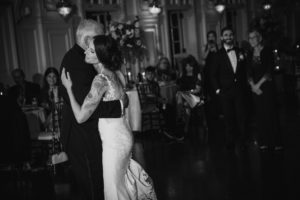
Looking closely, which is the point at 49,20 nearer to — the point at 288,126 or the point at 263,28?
the point at 288,126

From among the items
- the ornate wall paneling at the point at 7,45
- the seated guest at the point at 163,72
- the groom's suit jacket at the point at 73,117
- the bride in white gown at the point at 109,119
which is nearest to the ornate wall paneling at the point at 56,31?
the ornate wall paneling at the point at 7,45

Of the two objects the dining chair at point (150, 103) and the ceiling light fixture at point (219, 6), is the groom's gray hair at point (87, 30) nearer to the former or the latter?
the dining chair at point (150, 103)

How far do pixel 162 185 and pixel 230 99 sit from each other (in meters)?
1.73

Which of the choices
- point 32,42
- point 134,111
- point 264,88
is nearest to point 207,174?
point 264,88

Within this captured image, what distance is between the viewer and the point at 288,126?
661 centimetres

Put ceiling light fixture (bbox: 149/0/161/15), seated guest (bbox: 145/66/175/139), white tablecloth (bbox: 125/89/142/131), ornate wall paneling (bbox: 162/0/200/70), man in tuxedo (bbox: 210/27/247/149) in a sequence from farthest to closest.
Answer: ornate wall paneling (bbox: 162/0/200/70), ceiling light fixture (bbox: 149/0/161/15), seated guest (bbox: 145/66/175/139), white tablecloth (bbox: 125/89/142/131), man in tuxedo (bbox: 210/27/247/149)

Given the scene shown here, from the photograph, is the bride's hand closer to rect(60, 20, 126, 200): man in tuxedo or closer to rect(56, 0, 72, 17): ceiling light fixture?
rect(60, 20, 126, 200): man in tuxedo

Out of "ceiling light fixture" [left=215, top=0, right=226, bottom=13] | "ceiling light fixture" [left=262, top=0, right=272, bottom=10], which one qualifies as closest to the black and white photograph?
"ceiling light fixture" [left=215, top=0, right=226, bottom=13]

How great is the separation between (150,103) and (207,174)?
3.05 m

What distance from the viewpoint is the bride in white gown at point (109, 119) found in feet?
8.23

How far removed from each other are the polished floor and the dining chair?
1.04 meters

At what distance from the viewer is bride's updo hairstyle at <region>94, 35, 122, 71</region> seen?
2.49 m

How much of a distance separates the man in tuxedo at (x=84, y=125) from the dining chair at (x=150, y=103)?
442cm

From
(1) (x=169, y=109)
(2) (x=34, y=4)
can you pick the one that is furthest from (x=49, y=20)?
(1) (x=169, y=109)
